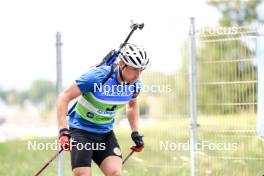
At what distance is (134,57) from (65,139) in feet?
3.19

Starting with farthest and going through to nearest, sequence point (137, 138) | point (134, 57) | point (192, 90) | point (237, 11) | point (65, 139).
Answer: point (237, 11) → point (192, 90) → point (137, 138) → point (134, 57) → point (65, 139)

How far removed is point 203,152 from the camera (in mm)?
9125

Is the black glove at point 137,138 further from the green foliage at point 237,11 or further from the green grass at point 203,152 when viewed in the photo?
the green foliage at point 237,11

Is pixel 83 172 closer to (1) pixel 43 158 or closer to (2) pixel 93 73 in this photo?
(2) pixel 93 73

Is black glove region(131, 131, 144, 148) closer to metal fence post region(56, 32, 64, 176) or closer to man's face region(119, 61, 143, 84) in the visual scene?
man's face region(119, 61, 143, 84)

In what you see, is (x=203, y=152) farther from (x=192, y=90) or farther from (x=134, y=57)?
(x=134, y=57)

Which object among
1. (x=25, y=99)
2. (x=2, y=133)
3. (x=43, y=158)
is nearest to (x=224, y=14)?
(x=25, y=99)

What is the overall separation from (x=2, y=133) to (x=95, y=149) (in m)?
8.73

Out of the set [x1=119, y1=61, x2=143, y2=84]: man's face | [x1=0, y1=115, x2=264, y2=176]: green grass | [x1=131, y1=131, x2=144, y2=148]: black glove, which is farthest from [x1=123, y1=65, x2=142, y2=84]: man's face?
[x1=0, y1=115, x2=264, y2=176]: green grass

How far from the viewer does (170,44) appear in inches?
362

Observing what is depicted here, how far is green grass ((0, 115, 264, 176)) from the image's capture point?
8805 millimetres

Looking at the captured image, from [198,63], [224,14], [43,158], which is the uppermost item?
[224,14]

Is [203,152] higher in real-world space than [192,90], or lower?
lower

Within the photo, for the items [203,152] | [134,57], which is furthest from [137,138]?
[203,152]
